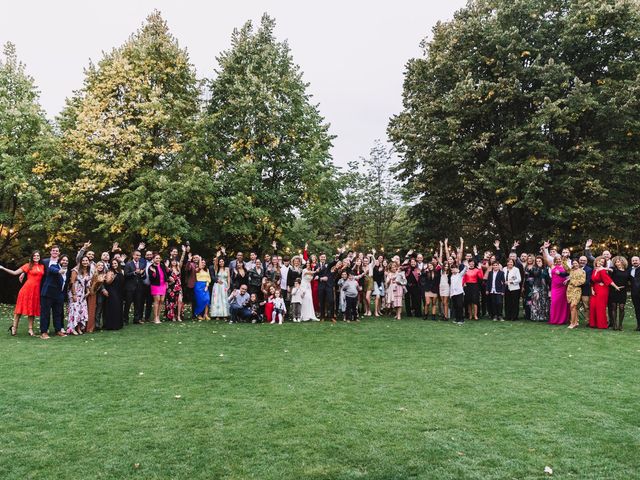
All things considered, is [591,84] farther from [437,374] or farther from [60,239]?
[60,239]

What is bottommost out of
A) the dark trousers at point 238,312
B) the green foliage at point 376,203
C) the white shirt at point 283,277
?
the dark trousers at point 238,312

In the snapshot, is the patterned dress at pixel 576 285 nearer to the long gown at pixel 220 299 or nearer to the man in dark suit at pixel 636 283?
the man in dark suit at pixel 636 283

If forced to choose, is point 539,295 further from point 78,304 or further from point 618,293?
point 78,304

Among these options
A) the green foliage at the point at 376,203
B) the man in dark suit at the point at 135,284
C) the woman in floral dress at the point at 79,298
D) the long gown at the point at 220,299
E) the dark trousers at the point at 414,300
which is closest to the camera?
the woman in floral dress at the point at 79,298

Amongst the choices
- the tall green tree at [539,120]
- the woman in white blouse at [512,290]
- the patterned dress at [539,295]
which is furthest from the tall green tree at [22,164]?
the patterned dress at [539,295]

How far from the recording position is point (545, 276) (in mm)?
16500

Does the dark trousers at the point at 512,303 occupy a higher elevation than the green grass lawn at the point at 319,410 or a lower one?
higher

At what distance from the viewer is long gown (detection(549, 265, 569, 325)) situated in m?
15.8

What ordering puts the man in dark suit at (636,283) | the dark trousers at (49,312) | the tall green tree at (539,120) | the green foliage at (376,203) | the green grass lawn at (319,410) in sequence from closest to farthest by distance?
1. the green grass lawn at (319,410)
2. the dark trousers at (49,312)
3. the man in dark suit at (636,283)
4. the tall green tree at (539,120)
5. the green foliage at (376,203)

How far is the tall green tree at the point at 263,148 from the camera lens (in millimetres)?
24953

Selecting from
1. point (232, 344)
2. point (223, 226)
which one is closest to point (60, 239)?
point (223, 226)

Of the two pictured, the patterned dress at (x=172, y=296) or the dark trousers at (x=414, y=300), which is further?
the dark trousers at (x=414, y=300)

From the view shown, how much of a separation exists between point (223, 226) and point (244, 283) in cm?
765

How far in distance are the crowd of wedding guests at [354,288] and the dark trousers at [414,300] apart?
0.03 meters
